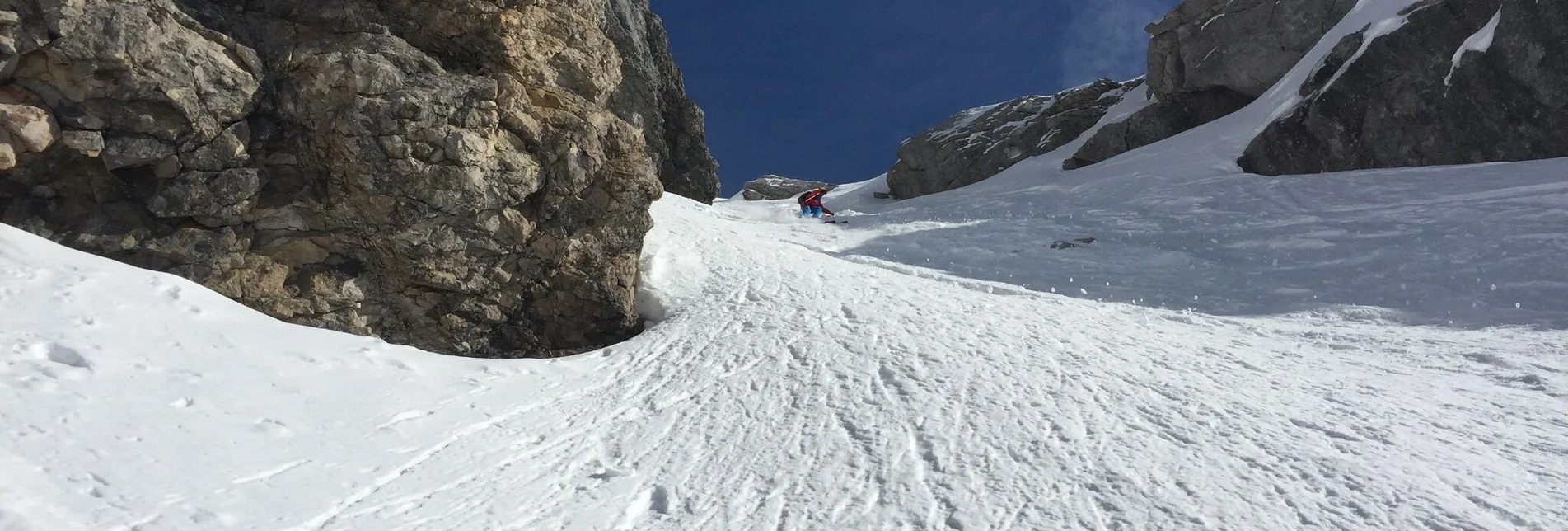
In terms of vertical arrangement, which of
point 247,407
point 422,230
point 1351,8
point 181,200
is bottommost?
point 247,407

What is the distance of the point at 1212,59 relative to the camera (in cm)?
3434

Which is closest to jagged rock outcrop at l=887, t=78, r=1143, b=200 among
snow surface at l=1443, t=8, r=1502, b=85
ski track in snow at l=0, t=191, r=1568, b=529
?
snow surface at l=1443, t=8, r=1502, b=85

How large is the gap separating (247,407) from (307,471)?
3.64 feet

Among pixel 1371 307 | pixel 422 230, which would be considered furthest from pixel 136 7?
pixel 1371 307

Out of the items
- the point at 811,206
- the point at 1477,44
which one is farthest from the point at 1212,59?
the point at 811,206

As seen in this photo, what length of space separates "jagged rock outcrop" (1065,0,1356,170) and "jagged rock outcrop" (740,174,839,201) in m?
24.8

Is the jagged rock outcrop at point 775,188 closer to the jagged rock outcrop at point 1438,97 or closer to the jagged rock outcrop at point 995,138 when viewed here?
the jagged rock outcrop at point 995,138

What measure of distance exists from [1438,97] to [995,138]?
2172cm

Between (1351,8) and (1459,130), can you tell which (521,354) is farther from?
(1351,8)

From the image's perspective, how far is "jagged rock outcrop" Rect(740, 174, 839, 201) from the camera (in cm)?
5975

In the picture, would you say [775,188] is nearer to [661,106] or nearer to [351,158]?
[661,106]

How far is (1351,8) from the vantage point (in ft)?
105

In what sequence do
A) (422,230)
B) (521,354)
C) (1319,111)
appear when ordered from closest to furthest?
(422,230) < (521,354) < (1319,111)

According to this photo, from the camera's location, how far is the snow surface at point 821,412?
5637 mm
